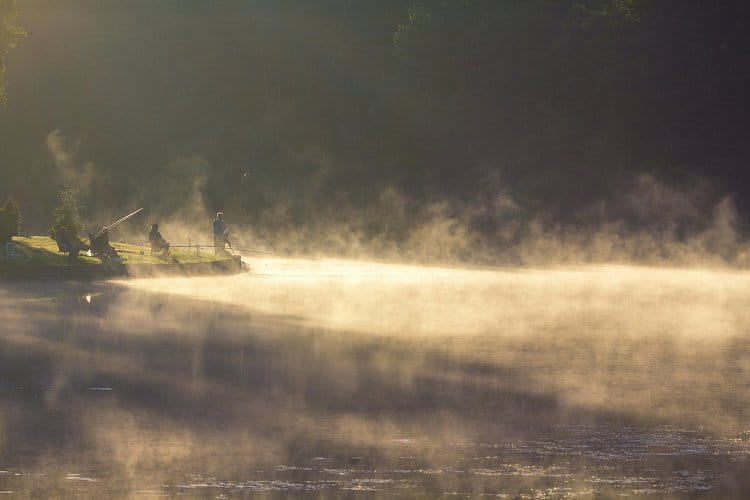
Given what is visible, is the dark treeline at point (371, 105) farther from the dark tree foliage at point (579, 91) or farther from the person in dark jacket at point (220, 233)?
the person in dark jacket at point (220, 233)

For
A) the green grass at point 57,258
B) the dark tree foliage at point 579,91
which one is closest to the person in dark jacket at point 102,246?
the green grass at point 57,258

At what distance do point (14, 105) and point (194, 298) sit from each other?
224 ft

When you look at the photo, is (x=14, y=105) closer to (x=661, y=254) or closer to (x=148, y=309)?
(x=661, y=254)

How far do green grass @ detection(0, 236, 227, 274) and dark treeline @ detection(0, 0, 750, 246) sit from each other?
23590 mm

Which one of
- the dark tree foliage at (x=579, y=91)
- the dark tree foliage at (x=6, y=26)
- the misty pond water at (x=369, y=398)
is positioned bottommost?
the misty pond water at (x=369, y=398)

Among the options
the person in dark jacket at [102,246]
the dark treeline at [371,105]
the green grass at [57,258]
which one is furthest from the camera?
the dark treeline at [371,105]

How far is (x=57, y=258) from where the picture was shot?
3125 centimetres

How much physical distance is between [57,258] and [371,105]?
143ft

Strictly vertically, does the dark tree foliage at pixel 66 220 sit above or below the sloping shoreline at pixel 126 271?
above

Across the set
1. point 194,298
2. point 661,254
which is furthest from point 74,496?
point 661,254

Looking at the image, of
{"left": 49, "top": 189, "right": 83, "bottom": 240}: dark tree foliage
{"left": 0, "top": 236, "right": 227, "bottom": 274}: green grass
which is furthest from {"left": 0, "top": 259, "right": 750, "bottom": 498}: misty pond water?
{"left": 49, "top": 189, "right": 83, "bottom": 240}: dark tree foliage

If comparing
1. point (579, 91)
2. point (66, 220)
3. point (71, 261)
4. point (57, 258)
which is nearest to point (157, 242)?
point (66, 220)

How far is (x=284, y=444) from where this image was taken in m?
9.59

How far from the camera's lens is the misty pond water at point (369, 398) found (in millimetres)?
8500
